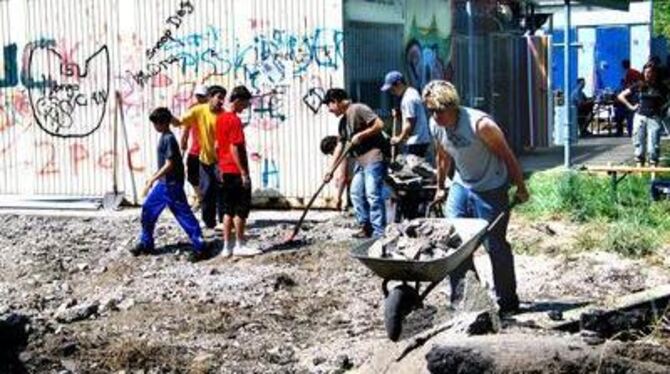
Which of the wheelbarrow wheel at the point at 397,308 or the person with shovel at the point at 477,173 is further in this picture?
the person with shovel at the point at 477,173

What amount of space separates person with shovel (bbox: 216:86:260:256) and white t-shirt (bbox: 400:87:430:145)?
2.25 meters

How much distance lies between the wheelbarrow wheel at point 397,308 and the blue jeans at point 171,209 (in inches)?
204

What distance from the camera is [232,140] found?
1370 cm

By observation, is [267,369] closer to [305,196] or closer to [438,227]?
[438,227]

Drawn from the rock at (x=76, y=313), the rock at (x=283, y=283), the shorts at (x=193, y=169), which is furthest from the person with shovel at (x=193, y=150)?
the rock at (x=76, y=313)

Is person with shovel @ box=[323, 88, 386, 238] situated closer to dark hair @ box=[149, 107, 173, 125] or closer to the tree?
dark hair @ box=[149, 107, 173, 125]

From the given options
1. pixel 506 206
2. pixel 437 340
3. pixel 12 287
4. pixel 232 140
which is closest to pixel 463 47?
pixel 232 140

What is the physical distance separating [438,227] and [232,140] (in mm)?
4754

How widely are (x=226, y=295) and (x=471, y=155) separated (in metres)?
3.20

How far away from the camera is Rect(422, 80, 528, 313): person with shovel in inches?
384

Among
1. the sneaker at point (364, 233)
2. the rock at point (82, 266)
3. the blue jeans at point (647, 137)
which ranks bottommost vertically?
the rock at point (82, 266)

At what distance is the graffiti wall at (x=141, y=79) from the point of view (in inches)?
666

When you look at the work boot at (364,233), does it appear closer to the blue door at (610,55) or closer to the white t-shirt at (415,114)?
the white t-shirt at (415,114)

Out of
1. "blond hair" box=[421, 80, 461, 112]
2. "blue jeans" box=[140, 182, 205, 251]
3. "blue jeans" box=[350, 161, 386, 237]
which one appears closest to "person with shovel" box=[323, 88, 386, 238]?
"blue jeans" box=[350, 161, 386, 237]
